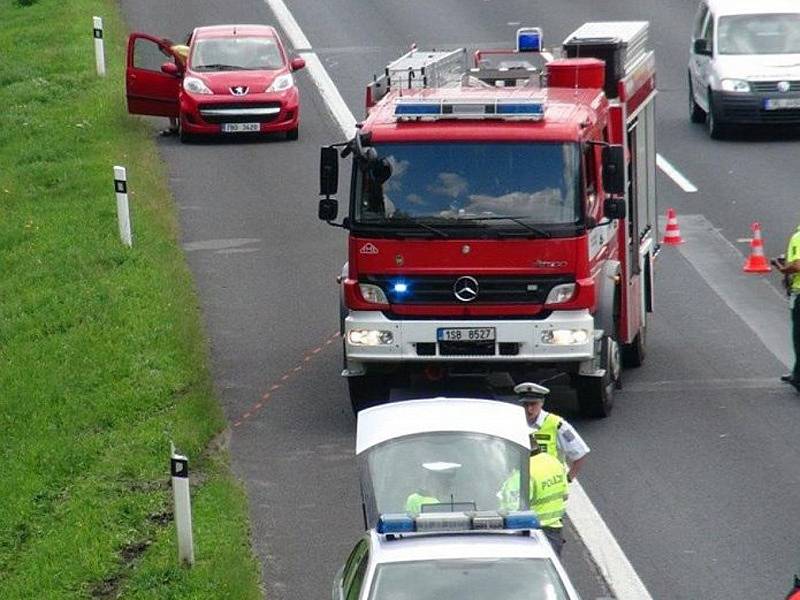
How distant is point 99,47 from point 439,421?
25.9m

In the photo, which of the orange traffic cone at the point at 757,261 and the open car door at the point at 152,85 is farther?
the open car door at the point at 152,85

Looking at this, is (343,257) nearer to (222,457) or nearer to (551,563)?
(222,457)

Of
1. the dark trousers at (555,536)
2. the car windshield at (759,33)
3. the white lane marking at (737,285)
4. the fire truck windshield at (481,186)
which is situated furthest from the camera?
the car windshield at (759,33)

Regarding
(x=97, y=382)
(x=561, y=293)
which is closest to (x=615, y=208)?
(x=561, y=293)

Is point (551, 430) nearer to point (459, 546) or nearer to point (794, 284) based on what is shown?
point (459, 546)

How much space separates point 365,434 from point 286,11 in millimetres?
33528

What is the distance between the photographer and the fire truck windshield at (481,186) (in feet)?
59.0

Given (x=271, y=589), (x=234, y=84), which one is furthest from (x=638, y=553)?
(x=234, y=84)

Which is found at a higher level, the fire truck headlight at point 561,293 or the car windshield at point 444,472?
the car windshield at point 444,472

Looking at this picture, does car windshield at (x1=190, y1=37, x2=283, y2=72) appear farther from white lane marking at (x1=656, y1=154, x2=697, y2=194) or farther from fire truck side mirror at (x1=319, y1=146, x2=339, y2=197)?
fire truck side mirror at (x1=319, y1=146, x2=339, y2=197)

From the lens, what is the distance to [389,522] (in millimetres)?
11242

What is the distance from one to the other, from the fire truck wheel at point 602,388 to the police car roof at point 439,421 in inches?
211

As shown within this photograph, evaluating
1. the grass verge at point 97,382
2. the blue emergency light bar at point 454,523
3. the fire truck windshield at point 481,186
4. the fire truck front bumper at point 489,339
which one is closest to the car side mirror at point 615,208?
the fire truck windshield at point 481,186

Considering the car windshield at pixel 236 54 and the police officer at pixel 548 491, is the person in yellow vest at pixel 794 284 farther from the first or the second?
the car windshield at pixel 236 54
